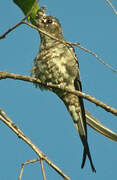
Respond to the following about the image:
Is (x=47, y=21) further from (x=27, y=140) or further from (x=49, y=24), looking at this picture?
(x=27, y=140)

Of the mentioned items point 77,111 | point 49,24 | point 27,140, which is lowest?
point 27,140

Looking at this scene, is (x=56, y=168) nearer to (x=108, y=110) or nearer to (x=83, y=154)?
(x=108, y=110)

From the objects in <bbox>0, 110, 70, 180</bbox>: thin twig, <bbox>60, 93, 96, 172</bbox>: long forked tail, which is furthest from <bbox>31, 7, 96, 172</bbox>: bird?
<bbox>0, 110, 70, 180</bbox>: thin twig

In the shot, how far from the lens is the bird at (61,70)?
438 centimetres

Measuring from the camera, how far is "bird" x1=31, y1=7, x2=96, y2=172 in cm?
A: 438

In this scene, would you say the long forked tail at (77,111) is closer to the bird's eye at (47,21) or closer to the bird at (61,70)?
the bird at (61,70)

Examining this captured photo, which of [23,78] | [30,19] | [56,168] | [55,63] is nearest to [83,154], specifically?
[55,63]

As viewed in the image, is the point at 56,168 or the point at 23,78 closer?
the point at 56,168

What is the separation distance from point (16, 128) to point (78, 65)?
6.69 feet

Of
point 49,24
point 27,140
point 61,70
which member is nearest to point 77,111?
point 61,70

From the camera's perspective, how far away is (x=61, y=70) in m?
4.38

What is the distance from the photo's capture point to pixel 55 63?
4.36m

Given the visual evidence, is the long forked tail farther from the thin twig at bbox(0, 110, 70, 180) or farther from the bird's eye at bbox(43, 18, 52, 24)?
the thin twig at bbox(0, 110, 70, 180)

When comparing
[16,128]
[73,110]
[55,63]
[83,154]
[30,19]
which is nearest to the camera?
[30,19]
